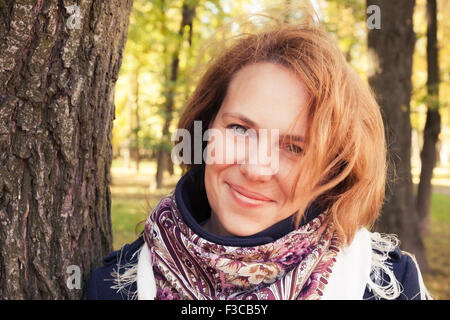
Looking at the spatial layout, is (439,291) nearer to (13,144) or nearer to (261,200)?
(261,200)

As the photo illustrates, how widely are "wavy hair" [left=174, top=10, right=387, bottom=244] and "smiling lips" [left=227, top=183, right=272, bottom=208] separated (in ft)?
0.41

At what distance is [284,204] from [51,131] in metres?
0.95

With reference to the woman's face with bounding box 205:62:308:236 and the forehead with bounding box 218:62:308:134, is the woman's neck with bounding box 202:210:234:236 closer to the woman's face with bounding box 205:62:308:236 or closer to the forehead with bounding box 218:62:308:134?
the woman's face with bounding box 205:62:308:236

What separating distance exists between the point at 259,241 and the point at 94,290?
73cm

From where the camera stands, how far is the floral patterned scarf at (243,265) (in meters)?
1.60

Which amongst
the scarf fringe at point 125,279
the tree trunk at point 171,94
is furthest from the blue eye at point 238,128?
the tree trunk at point 171,94

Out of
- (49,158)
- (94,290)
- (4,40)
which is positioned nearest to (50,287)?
(94,290)

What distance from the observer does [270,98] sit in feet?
5.22

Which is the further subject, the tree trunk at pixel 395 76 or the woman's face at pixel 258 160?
the tree trunk at pixel 395 76

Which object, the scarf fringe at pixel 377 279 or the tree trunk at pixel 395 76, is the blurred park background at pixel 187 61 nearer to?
the tree trunk at pixel 395 76

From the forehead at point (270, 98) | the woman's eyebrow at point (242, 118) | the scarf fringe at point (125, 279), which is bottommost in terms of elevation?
the scarf fringe at point (125, 279)

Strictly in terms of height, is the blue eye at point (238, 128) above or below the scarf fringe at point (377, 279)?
above

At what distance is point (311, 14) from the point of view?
1924 mm

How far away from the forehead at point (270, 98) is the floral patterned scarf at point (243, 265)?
0.46 metres
